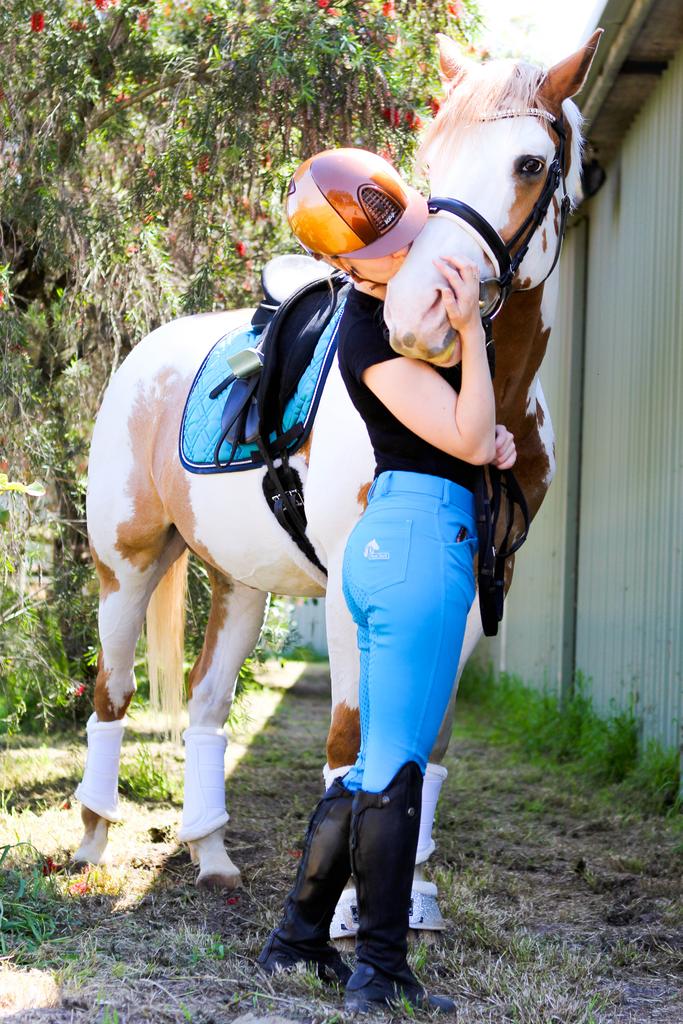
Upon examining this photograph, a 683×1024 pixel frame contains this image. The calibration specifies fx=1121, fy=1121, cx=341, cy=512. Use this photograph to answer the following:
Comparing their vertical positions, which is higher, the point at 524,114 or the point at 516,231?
the point at 524,114

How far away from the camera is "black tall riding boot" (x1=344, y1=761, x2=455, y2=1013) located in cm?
212

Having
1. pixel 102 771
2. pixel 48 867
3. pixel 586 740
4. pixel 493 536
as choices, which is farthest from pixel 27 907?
pixel 586 740

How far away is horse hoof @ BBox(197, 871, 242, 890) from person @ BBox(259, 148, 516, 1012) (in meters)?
1.31

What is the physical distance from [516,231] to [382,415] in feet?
1.75

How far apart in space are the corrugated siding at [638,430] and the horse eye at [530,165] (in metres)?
2.49

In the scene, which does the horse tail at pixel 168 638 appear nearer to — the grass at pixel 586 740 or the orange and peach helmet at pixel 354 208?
the grass at pixel 586 740

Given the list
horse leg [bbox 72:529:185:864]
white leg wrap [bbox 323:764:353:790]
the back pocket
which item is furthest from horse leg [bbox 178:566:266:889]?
the back pocket

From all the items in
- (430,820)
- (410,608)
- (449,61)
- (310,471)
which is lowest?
(430,820)

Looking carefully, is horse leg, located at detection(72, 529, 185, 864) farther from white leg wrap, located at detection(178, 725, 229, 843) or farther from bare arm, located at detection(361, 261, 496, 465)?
bare arm, located at detection(361, 261, 496, 465)

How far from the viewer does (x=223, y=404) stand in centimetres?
339

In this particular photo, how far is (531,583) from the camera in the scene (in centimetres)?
801

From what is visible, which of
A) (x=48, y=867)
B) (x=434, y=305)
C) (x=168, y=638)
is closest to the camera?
(x=434, y=305)

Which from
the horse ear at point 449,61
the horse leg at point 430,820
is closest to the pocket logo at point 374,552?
the horse leg at point 430,820

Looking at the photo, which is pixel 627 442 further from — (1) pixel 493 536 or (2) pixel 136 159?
(1) pixel 493 536
